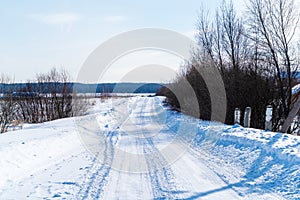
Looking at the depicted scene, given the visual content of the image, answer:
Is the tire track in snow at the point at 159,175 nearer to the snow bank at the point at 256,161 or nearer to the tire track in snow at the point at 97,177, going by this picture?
the tire track in snow at the point at 97,177

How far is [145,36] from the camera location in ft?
47.6

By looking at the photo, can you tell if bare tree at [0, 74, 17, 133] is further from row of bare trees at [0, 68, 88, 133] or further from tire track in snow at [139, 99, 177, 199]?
tire track in snow at [139, 99, 177, 199]

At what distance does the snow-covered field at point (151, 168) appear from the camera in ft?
16.8

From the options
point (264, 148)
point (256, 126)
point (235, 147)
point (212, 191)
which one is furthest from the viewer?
point (256, 126)

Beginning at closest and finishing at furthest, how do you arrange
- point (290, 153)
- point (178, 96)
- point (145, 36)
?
point (290, 153)
point (145, 36)
point (178, 96)

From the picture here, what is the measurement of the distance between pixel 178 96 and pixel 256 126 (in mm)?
11501

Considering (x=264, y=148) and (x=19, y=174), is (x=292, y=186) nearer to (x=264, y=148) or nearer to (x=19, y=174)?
(x=264, y=148)

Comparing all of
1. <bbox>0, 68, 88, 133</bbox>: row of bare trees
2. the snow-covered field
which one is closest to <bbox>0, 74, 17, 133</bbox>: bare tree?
<bbox>0, 68, 88, 133</bbox>: row of bare trees

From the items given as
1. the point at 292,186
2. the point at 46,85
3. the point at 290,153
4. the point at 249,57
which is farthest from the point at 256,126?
the point at 46,85

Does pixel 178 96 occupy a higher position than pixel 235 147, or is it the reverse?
pixel 178 96

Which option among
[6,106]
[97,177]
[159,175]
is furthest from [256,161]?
[6,106]

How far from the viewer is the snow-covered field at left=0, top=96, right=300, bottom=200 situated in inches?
202

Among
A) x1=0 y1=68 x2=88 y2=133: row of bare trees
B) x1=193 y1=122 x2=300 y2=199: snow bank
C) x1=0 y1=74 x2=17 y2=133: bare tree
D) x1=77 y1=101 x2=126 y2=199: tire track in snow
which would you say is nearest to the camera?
x1=77 y1=101 x2=126 y2=199: tire track in snow

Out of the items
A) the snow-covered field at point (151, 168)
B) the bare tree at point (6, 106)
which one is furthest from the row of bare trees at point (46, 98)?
the snow-covered field at point (151, 168)
